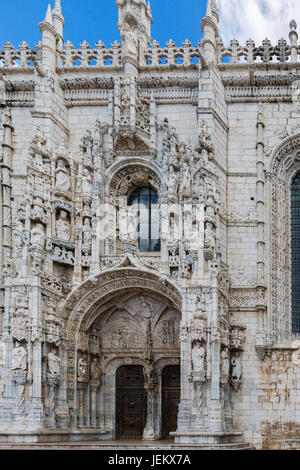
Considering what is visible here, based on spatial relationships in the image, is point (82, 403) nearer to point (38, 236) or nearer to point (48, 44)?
point (38, 236)

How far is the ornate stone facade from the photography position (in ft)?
72.6

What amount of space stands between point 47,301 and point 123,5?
9.22 m

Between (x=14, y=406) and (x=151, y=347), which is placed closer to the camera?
(x=14, y=406)

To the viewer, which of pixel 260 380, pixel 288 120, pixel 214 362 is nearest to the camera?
pixel 214 362

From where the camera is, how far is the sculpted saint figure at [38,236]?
2267 cm

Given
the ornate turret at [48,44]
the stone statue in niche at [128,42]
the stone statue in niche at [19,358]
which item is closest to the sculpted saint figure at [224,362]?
the stone statue in niche at [19,358]

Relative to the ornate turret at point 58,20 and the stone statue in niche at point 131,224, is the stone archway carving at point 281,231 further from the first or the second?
the ornate turret at point 58,20

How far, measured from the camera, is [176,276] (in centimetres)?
2306

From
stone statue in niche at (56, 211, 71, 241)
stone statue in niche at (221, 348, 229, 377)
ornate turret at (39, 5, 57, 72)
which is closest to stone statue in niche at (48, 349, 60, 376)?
stone statue in niche at (56, 211, 71, 241)

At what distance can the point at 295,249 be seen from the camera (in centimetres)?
2458

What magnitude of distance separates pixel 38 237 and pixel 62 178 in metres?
2.08

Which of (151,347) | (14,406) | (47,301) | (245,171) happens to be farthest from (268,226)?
(14,406)

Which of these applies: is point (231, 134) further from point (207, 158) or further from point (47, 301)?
point (47, 301)

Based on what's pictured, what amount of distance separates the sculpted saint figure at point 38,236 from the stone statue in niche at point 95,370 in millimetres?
3717
